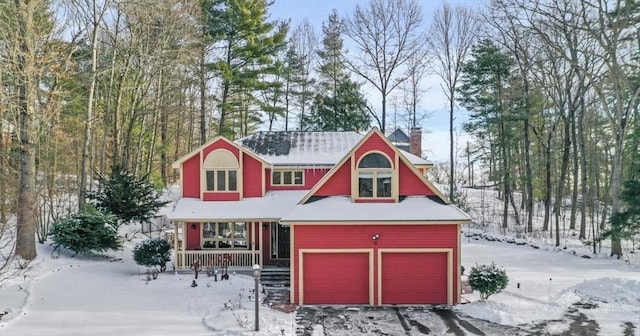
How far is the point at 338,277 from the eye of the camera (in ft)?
40.6

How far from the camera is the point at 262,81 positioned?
90.1 feet

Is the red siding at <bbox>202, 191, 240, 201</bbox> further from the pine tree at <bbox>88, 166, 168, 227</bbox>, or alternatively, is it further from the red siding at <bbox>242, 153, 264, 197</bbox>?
the pine tree at <bbox>88, 166, 168, 227</bbox>

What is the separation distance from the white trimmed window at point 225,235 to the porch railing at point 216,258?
0.74 meters

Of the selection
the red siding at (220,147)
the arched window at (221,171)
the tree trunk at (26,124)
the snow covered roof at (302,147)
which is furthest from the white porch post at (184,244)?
the tree trunk at (26,124)

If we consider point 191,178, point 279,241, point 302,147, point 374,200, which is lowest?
point 279,241

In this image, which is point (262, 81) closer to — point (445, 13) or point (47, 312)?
point (445, 13)

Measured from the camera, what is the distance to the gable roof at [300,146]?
17.8 meters

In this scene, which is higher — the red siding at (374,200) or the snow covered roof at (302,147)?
the snow covered roof at (302,147)

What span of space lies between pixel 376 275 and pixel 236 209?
6.20 m

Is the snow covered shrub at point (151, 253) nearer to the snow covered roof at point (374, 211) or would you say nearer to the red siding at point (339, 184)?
the snow covered roof at point (374, 211)

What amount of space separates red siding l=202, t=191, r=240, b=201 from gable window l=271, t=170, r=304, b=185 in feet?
6.20

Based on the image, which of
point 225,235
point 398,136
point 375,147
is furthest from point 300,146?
point 398,136

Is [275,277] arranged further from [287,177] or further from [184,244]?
[287,177]

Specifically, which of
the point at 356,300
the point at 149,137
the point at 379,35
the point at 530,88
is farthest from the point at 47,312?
the point at 530,88
